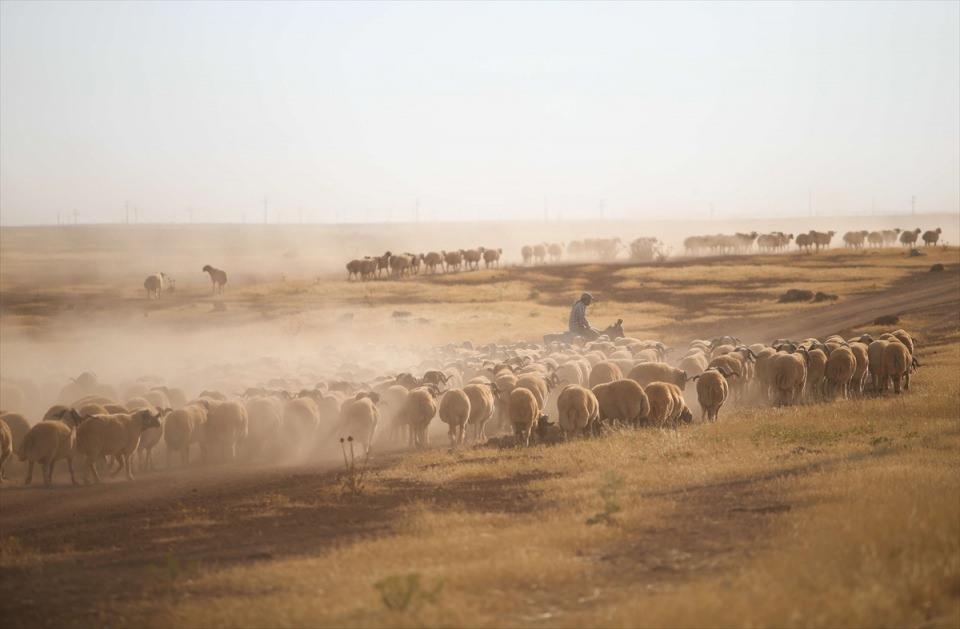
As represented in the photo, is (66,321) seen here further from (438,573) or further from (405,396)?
(438,573)

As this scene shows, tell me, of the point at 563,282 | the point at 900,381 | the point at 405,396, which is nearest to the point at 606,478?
the point at 405,396

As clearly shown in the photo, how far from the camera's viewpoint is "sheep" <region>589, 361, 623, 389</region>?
79.1ft

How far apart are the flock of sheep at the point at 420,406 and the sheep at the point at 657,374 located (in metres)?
0.03

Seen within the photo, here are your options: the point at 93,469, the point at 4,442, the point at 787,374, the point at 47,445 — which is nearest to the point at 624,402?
the point at 787,374

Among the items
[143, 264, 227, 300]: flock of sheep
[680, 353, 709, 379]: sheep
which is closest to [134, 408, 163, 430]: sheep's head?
[680, 353, 709, 379]: sheep

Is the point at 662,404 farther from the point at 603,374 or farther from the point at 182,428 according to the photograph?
the point at 182,428

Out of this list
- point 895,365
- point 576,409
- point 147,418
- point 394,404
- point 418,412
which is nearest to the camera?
point 147,418

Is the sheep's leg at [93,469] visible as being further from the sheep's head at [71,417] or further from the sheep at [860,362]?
the sheep at [860,362]

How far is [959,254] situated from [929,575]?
80.8m

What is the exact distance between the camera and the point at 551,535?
10.7 metres

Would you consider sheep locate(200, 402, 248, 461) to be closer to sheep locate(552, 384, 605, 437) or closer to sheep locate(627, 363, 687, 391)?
sheep locate(552, 384, 605, 437)

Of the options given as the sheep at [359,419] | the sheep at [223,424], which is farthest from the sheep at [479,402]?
the sheep at [223,424]

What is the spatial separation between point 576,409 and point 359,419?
178 inches

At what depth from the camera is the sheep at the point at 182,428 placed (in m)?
18.1
